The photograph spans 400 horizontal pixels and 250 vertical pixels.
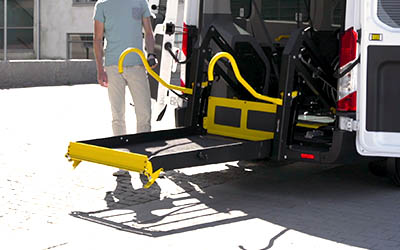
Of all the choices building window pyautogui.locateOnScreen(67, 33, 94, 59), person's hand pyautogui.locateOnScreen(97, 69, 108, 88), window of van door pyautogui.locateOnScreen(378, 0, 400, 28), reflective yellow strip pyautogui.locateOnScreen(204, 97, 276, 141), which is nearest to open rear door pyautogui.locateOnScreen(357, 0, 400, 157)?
window of van door pyautogui.locateOnScreen(378, 0, 400, 28)

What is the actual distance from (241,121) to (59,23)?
25.2 m

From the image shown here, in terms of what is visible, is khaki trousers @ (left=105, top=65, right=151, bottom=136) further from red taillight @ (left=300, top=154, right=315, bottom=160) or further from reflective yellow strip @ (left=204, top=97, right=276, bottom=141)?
red taillight @ (left=300, top=154, right=315, bottom=160)

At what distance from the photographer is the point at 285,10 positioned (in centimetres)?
917

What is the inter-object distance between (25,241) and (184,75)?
2983mm

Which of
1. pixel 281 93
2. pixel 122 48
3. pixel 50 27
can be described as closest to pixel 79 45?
pixel 50 27

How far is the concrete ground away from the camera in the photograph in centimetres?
571

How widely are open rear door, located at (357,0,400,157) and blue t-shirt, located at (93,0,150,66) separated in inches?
88.7

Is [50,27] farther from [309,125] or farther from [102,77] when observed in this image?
[309,125]

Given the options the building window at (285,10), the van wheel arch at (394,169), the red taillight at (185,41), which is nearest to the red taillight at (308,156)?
Answer: the van wheel arch at (394,169)

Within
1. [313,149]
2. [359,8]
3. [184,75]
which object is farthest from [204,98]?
[359,8]

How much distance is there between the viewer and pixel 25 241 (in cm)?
561

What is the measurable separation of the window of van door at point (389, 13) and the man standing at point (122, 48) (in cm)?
226

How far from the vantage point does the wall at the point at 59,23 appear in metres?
31.3

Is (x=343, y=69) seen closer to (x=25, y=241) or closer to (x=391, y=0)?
(x=391, y=0)
